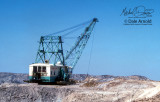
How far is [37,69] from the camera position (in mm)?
43438

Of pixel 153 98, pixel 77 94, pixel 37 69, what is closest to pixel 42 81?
pixel 37 69

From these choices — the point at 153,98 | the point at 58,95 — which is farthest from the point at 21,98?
the point at 153,98

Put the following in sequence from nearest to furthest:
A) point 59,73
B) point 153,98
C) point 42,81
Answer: point 153,98, point 42,81, point 59,73

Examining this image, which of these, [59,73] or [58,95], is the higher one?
[59,73]

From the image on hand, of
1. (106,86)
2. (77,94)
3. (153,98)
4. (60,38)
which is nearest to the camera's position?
(153,98)

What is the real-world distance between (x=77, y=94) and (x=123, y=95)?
5.68m

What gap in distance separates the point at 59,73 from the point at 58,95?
13.0 m

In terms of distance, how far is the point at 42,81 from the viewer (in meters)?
42.9

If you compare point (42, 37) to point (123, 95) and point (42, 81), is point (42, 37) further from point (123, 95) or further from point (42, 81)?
point (123, 95)

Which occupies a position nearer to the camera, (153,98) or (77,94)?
(153,98)

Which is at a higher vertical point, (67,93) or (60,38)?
(60,38)

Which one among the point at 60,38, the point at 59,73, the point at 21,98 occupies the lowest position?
the point at 21,98

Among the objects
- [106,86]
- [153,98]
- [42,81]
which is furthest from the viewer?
[42,81]

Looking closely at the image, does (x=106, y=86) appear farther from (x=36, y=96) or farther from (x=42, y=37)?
(x=42, y=37)
